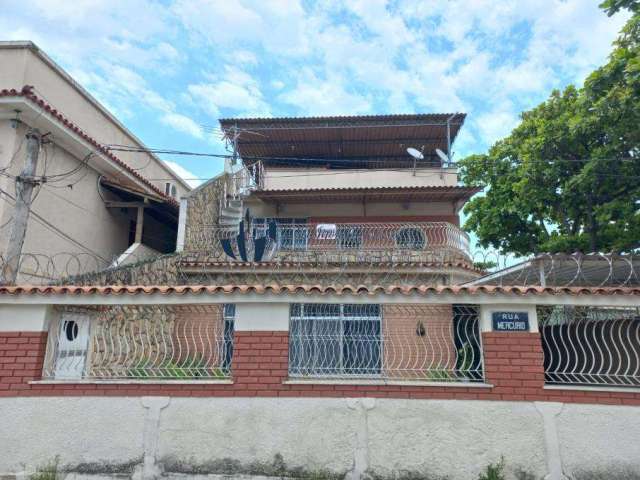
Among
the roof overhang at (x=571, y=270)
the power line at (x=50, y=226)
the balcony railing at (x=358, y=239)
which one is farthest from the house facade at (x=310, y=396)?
the balcony railing at (x=358, y=239)

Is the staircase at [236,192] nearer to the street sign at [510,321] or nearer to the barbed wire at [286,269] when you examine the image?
the barbed wire at [286,269]

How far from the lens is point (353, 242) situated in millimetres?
11922

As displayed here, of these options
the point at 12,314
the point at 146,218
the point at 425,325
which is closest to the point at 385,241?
the point at 425,325

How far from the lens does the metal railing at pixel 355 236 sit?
11.2 metres

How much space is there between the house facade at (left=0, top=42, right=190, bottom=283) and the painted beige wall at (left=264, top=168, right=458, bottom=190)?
11.3 feet

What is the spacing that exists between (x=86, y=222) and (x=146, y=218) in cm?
312

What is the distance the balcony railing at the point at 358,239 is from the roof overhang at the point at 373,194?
2.67 ft

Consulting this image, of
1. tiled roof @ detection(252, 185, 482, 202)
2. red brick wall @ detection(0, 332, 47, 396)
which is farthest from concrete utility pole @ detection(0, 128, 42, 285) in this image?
tiled roof @ detection(252, 185, 482, 202)

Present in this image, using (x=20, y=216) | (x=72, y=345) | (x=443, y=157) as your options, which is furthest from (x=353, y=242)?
(x=20, y=216)

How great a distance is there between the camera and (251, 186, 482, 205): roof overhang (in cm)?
1145

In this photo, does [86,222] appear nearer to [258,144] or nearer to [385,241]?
[258,144]

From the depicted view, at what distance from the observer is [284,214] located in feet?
43.3

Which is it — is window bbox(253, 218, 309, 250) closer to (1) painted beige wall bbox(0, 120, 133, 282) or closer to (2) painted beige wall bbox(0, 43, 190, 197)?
(1) painted beige wall bbox(0, 120, 133, 282)

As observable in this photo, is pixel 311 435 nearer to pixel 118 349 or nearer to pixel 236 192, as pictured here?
pixel 118 349
